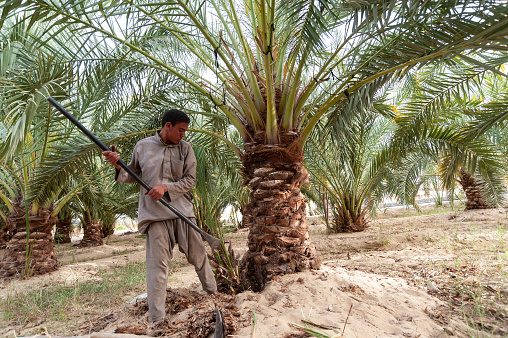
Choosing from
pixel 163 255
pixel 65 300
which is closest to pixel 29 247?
pixel 65 300

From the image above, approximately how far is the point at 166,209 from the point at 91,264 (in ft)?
14.4

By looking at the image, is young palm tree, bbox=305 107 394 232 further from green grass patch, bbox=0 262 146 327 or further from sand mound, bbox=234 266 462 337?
green grass patch, bbox=0 262 146 327

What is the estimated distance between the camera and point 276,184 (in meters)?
3.46

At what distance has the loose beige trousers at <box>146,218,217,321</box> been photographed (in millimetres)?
2625

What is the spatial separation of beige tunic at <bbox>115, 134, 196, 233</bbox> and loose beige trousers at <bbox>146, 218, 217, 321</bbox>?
0.10 m

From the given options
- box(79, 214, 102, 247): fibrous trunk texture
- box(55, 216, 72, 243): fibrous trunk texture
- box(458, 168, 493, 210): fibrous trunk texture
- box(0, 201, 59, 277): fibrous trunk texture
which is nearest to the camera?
box(0, 201, 59, 277): fibrous trunk texture

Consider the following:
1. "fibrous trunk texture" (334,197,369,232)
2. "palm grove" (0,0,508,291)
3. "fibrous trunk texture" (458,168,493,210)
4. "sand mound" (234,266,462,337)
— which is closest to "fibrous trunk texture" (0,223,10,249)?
"palm grove" (0,0,508,291)

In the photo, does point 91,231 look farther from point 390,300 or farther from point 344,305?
point 390,300

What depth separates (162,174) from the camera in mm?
2900

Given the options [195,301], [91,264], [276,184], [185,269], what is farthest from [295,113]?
[91,264]

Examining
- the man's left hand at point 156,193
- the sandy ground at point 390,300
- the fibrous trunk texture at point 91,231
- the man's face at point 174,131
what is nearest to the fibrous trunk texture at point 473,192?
the sandy ground at point 390,300

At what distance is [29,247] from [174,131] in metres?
4.50

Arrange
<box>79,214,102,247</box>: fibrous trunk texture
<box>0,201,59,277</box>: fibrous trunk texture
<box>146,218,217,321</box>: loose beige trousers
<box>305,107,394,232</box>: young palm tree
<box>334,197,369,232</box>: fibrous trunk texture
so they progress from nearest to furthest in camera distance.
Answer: <box>146,218,217,321</box>: loose beige trousers < <box>0,201,59,277</box>: fibrous trunk texture < <box>305,107,394,232</box>: young palm tree < <box>334,197,369,232</box>: fibrous trunk texture < <box>79,214,102,247</box>: fibrous trunk texture

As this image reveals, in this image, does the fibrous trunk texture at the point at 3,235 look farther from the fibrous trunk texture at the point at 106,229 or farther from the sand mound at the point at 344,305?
the sand mound at the point at 344,305
